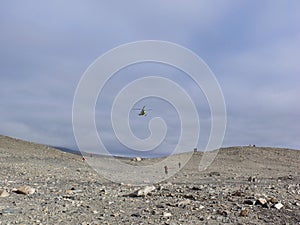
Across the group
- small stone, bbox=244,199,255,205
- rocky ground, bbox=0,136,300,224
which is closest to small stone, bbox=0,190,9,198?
rocky ground, bbox=0,136,300,224

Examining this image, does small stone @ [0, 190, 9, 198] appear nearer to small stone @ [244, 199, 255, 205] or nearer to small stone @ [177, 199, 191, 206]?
small stone @ [177, 199, 191, 206]

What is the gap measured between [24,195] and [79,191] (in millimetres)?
1159

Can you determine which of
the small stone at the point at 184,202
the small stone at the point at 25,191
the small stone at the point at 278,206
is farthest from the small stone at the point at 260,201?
the small stone at the point at 25,191

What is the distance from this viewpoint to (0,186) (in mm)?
8875

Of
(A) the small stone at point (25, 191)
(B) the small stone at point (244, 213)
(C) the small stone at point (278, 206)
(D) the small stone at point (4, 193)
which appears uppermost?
(C) the small stone at point (278, 206)

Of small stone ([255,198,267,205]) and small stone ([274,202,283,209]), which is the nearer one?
small stone ([274,202,283,209])

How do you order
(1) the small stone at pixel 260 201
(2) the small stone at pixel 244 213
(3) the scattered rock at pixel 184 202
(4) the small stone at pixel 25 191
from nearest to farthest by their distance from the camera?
(2) the small stone at pixel 244 213, (3) the scattered rock at pixel 184 202, (1) the small stone at pixel 260 201, (4) the small stone at pixel 25 191

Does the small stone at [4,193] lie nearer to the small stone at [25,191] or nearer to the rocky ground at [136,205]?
the rocky ground at [136,205]

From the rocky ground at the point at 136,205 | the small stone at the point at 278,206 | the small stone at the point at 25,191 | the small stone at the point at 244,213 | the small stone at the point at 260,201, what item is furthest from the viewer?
the small stone at the point at 25,191

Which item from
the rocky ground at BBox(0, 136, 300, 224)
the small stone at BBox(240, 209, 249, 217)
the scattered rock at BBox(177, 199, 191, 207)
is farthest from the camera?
the scattered rock at BBox(177, 199, 191, 207)

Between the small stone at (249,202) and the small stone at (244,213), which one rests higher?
the small stone at (249,202)

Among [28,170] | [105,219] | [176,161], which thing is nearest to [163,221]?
[105,219]

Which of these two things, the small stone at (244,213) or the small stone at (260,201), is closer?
the small stone at (244,213)

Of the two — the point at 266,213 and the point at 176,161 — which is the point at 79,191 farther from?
the point at 176,161
